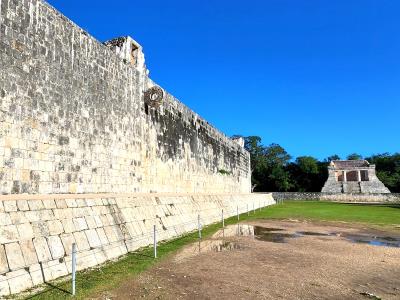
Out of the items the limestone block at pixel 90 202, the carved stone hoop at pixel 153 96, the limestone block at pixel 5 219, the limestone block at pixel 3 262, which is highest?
the carved stone hoop at pixel 153 96

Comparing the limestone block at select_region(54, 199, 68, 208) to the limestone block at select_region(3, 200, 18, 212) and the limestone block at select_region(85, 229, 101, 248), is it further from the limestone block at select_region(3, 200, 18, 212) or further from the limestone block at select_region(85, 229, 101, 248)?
Answer: the limestone block at select_region(3, 200, 18, 212)

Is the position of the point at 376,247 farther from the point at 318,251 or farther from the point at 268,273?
the point at 268,273

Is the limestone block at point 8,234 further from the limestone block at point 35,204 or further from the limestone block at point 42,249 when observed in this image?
the limestone block at point 35,204

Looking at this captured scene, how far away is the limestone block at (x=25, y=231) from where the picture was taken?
5.86 metres

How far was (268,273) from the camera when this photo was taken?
677 centimetres

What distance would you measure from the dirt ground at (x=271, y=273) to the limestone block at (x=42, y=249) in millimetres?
1414

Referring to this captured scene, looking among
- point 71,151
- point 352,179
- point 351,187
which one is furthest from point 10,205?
point 352,179

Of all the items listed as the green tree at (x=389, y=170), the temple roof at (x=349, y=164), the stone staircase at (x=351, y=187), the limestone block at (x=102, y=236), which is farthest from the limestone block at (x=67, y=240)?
the green tree at (x=389, y=170)

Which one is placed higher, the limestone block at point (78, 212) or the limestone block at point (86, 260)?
the limestone block at point (78, 212)

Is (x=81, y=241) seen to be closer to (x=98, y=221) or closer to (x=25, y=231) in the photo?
(x=98, y=221)

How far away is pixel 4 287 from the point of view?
5.02 metres

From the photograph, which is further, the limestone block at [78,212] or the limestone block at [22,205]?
the limestone block at [78,212]

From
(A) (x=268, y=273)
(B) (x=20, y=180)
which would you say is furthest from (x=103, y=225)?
(A) (x=268, y=273)

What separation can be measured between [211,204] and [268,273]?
1067cm
